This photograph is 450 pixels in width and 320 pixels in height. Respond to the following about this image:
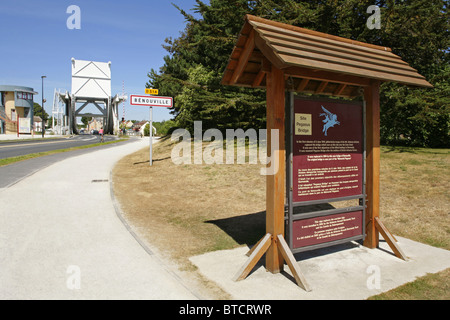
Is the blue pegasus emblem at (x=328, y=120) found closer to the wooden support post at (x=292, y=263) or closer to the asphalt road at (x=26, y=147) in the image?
the wooden support post at (x=292, y=263)

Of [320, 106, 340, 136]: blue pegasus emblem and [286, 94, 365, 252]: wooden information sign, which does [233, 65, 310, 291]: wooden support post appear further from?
[320, 106, 340, 136]: blue pegasus emblem

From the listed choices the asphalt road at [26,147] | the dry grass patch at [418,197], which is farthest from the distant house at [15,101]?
the dry grass patch at [418,197]

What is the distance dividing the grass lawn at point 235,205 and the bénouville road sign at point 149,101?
10.4 ft

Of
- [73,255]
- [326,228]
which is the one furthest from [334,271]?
[73,255]

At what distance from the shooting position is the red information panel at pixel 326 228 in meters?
4.24

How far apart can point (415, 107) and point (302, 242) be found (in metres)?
9.64

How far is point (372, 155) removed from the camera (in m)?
4.95

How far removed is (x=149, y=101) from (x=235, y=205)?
760cm

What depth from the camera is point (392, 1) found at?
37.5 feet

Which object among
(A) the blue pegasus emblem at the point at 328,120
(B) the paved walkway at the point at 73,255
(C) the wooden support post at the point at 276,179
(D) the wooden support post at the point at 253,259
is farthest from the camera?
(A) the blue pegasus emblem at the point at 328,120

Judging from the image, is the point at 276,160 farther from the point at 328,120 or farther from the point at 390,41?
the point at 390,41
